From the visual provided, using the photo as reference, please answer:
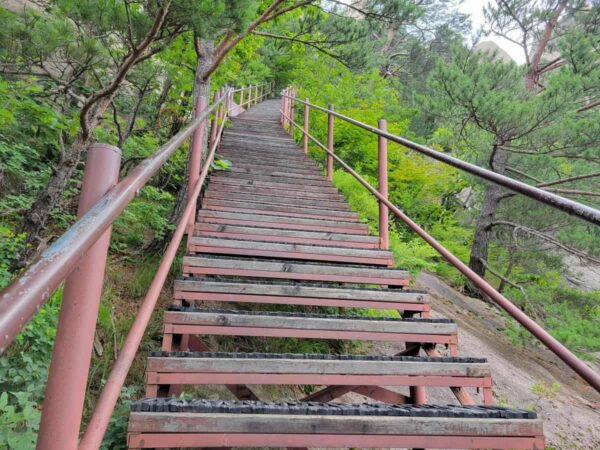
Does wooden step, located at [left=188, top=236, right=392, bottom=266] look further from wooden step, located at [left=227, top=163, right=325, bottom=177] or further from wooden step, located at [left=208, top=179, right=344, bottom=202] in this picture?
wooden step, located at [left=227, top=163, right=325, bottom=177]

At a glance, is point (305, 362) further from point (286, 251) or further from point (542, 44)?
point (542, 44)

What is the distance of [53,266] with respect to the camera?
0.48 metres

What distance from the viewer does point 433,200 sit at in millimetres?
10906

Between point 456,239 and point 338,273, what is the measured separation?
9.38 metres

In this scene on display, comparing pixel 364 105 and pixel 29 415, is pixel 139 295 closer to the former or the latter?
pixel 29 415

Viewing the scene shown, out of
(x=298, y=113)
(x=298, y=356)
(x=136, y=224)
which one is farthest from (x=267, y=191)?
(x=298, y=113)

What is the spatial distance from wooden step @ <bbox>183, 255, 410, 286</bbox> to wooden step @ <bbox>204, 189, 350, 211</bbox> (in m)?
1.47

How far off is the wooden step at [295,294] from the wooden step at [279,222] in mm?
1094

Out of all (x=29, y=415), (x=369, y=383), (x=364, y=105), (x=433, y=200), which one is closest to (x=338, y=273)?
(x=369, y=383)

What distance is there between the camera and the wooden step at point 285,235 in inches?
113

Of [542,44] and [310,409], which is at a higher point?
[542,44]

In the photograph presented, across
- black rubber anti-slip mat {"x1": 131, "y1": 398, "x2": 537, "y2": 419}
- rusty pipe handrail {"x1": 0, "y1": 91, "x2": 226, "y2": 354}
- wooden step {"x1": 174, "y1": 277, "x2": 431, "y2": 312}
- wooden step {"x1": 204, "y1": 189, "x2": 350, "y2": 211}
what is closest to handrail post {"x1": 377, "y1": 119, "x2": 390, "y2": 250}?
wooden step {"x1": 174, "y1": 277, "x2": 431, "y2": 312}

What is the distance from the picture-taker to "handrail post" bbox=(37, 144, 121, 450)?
571mm

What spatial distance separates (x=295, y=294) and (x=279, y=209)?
5.65 feet
